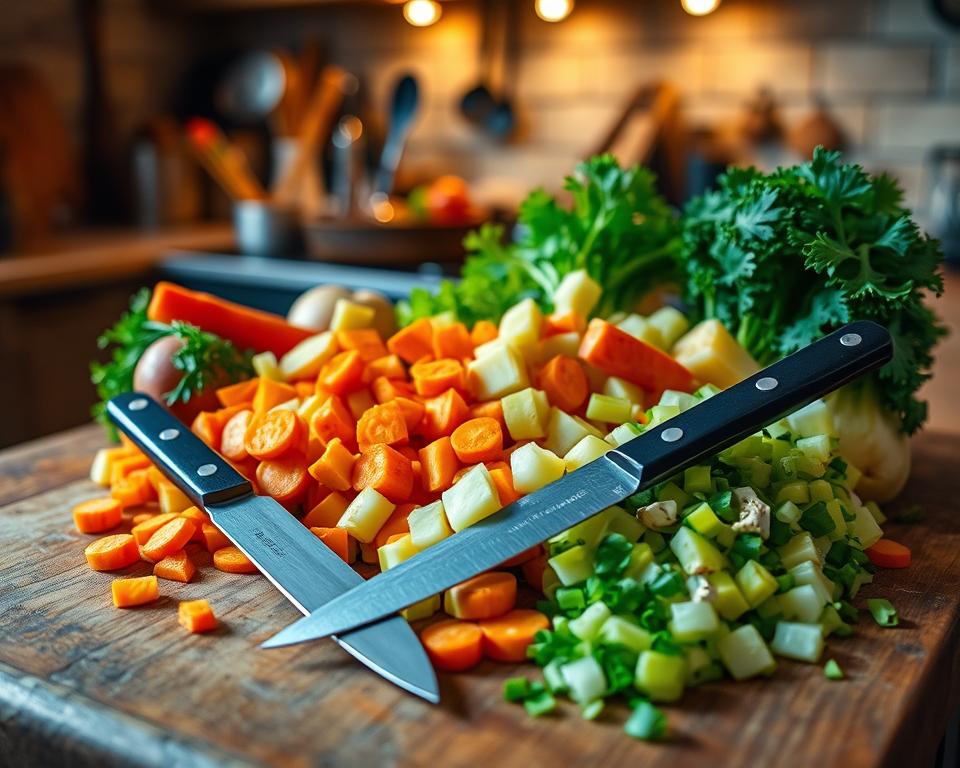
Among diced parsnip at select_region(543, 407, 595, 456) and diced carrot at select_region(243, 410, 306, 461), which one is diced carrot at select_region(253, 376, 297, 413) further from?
diced parsnip at select_region(543, 407, 595, 456)

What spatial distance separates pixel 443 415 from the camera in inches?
44.2

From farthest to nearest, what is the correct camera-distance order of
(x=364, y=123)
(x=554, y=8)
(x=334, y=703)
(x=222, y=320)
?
(x=364, y=123) → (x=554, y=8) → (x=222, y=320) → (x=334, y=703)

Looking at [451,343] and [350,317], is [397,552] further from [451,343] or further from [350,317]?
[350,317]

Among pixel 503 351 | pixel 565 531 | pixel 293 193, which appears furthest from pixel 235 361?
pixel 293 193

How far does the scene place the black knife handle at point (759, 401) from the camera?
3.11 ft

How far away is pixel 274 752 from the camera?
2.40ft

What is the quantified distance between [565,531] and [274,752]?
1.08ft

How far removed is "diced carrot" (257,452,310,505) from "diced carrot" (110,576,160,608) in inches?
6.9

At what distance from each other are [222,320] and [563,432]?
1.99 ft

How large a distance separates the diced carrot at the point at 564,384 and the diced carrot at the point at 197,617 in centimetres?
45

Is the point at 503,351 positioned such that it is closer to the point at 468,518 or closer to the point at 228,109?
the point at 468,518

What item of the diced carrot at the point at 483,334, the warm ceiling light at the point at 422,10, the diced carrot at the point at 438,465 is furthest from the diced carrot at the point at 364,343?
the warm ceiling light at the point at 422,10

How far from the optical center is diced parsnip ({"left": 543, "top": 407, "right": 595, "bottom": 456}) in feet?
3.56

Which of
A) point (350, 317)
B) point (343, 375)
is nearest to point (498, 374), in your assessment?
point (343, 375)
